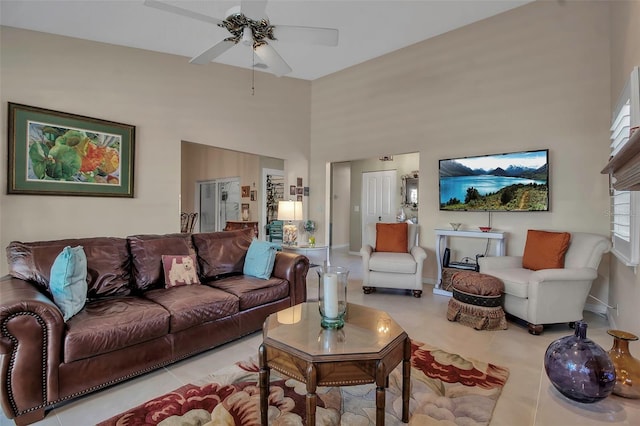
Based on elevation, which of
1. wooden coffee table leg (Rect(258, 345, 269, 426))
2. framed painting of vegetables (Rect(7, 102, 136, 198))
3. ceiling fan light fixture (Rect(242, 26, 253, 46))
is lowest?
wooden coffee table leg (Rect(258, 345, 269, 426))

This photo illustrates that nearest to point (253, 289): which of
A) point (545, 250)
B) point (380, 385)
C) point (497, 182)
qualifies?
point (380, 385)

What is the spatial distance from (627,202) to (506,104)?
85.8 inches

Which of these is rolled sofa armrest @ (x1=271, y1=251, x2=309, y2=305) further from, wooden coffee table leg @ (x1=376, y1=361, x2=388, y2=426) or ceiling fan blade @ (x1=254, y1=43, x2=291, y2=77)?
ceiling fan blade @ (x1=254, y1=43, x2=291, y2=77)

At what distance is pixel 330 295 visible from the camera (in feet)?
5.64

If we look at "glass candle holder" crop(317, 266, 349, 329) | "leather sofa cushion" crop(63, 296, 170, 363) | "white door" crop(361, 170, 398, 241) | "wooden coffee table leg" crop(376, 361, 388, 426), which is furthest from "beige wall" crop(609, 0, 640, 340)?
"white door" crop(361, 170, 398, 241)

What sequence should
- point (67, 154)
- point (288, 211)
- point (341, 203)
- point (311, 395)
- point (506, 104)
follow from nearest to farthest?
point (311, 395)
point (67, 154)
point (506, 104)
point (288, 211)
point (341, 203)

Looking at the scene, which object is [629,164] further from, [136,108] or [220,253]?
[136,108]

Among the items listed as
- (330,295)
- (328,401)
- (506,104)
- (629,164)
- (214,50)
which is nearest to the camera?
(629,164)

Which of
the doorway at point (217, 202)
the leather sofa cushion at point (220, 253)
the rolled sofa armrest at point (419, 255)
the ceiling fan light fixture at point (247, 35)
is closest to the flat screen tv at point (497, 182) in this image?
the rolled sofa armrest at point (419, 255)

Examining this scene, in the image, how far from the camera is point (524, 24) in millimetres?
3898

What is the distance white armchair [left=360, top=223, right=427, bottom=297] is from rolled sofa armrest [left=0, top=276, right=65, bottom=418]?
3.29m

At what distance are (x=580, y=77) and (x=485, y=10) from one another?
1465mm

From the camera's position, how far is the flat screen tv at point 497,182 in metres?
3.79

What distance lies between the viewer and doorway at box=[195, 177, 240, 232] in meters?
7.60
